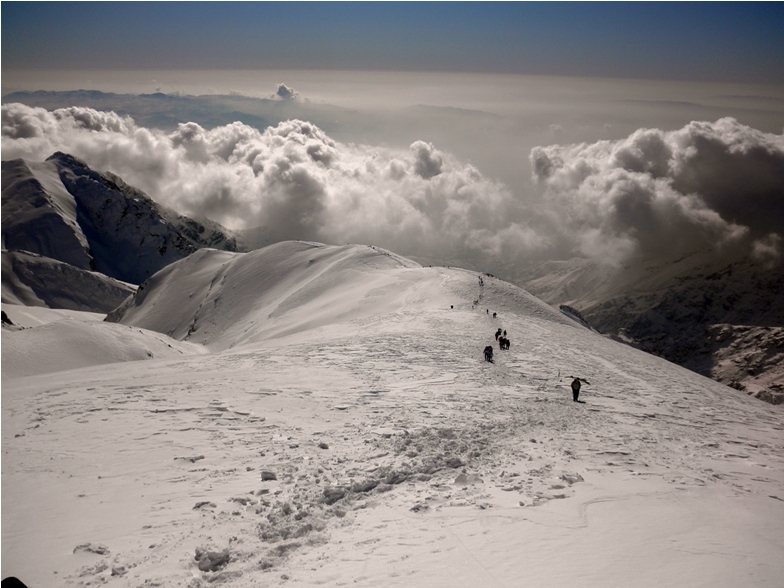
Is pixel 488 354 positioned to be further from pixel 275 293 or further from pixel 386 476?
pixel 275 293

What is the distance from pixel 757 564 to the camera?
857 cm

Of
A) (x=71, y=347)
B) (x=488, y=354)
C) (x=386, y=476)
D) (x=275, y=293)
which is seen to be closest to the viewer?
(x=386, y=476)

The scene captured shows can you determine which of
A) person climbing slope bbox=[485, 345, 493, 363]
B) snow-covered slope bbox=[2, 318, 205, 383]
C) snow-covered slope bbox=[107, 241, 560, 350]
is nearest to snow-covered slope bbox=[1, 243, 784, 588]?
person climbing slope bbox=[485, 345, 493, 363]

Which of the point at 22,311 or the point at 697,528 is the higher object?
the point at 697,528

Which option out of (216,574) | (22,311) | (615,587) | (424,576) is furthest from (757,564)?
(22,311)

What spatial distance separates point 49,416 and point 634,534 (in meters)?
19.1

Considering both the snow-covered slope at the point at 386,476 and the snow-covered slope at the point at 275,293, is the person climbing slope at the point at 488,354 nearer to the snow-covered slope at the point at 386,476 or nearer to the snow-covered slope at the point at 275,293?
the snow-covered slope at the point at 386,476

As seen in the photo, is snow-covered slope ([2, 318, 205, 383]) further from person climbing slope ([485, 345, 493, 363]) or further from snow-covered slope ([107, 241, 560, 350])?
person climbing slope ([485, 345, 493, 363])

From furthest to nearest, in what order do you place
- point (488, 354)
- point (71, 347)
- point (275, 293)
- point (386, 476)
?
point (275, 293)
point (71, 347)
point (488, 354)
point (386, 476)

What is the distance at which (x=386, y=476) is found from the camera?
12250mm

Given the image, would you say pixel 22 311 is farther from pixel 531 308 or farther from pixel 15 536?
pixel 15 536

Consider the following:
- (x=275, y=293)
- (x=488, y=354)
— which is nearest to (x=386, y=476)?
(x=488, y=354)

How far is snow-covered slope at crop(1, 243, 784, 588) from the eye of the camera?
28.2ft

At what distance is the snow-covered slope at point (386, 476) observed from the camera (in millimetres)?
8609
